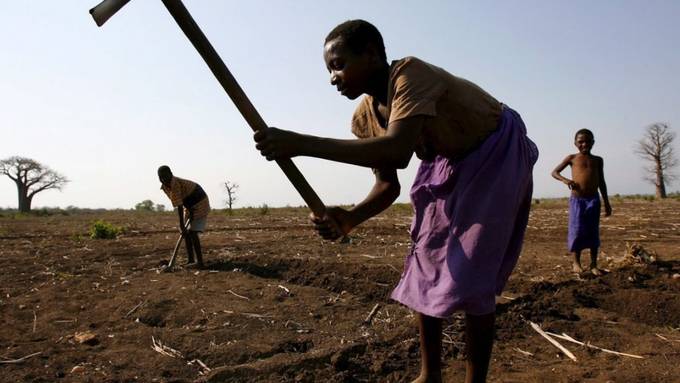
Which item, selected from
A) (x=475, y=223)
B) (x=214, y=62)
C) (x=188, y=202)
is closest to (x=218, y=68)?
(x=214, y=62)

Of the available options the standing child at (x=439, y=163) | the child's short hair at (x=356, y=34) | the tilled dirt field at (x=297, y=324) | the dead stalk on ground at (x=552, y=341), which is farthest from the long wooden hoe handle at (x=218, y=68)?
the dead stalk on ground at (x=552, y=341)

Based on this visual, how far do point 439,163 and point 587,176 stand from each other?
4.18 metres

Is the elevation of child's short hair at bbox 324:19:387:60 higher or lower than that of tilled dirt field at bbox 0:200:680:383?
higher

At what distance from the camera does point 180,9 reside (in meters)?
1.64

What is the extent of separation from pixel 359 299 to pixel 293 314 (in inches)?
23.4

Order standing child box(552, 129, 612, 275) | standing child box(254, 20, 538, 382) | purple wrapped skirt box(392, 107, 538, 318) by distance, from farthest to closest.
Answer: standing child box(552, 129, 612, 275) → purple wrapped skirt box(392, 107, 538, 318) → standing child box(254, 20, 538, 382)

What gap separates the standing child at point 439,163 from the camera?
5.10 ft

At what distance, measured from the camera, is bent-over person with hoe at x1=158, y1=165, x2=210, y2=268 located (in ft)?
20.7

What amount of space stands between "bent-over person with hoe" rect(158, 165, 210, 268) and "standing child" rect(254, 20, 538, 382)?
4.63 meters

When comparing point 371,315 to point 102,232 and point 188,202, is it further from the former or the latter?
point 102,232

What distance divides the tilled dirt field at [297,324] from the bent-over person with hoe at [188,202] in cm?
46

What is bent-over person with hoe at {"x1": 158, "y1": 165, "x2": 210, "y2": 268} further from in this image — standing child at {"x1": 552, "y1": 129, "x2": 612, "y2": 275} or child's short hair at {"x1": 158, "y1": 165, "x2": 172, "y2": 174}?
standing child at {"x1": 552, "y1": 129, "x2": 612, "y2": 275}

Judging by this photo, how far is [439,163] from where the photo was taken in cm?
202

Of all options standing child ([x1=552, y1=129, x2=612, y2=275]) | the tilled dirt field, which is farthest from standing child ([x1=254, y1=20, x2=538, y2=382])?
standing child ([x1=552, y1=129, x2=612, y2=275])
